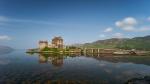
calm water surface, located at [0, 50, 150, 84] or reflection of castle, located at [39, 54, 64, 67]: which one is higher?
reflection of castle, located at [39, 54, 64, 67]

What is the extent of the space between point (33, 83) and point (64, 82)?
35.1 ft

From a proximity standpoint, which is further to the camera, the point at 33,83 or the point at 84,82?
the point at 84,82

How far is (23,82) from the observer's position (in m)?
55.2

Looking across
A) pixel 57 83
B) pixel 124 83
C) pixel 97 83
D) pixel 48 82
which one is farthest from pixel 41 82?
pixel 124 83

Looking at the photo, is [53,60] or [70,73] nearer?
[70,73]

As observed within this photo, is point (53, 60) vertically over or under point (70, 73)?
over

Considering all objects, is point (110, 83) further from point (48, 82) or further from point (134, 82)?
point (48, 82)

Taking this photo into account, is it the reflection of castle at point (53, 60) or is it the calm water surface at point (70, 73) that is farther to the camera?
the reflection of castle at point (53, 60)

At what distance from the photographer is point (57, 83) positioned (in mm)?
55344

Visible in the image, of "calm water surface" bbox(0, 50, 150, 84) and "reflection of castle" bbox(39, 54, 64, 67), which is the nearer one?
"calm water surface" bbox(0, 50, 150, 84)

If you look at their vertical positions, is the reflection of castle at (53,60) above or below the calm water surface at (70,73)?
above

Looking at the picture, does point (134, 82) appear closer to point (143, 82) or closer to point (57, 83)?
point (143, 82)

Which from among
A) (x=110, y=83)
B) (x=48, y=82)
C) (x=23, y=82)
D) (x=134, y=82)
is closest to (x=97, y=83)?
(x=110, y=83)

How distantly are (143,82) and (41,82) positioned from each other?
35.1 meters
